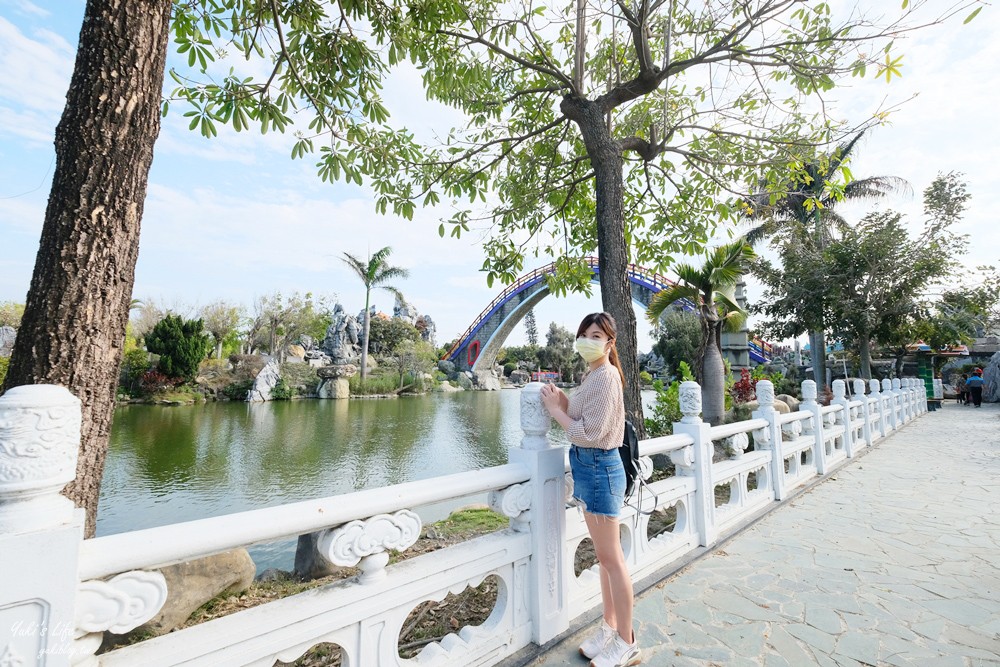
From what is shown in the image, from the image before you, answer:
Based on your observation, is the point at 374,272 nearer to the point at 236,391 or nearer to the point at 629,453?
the point at 236,391

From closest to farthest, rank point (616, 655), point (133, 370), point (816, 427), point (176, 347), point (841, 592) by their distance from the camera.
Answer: point (616, 655)
point (841, 592)
point (816, 427)
point (133, 370)
point (176, 347)

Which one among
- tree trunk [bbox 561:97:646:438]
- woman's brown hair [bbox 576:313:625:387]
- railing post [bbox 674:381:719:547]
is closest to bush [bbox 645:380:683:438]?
tree trunk [bbox 561:97:646:438]

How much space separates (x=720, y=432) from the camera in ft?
11.4

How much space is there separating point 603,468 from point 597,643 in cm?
77

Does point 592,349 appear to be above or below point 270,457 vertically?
above

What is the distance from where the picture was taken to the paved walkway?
6.72ft

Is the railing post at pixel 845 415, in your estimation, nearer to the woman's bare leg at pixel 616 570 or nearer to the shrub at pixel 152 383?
the woman's bare leg at pixel 616 570

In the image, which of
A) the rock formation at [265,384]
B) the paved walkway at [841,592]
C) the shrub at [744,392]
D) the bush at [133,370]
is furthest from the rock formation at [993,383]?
the bush at [133,370]

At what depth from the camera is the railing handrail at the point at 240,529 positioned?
1.12m

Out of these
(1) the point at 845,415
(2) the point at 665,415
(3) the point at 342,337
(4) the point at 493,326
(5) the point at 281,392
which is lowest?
(5) the point at 281,392

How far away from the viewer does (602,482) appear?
74.6 inches

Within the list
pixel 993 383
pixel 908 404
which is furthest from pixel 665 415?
pixel 993 383

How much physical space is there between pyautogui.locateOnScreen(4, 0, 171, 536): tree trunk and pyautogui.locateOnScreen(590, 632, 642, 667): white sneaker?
2.18m

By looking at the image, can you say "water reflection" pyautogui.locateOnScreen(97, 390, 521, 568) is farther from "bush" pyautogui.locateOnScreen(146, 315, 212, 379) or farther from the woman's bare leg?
"bush" pyautogui.locateOnScreen(146, 315, 212, 379)
